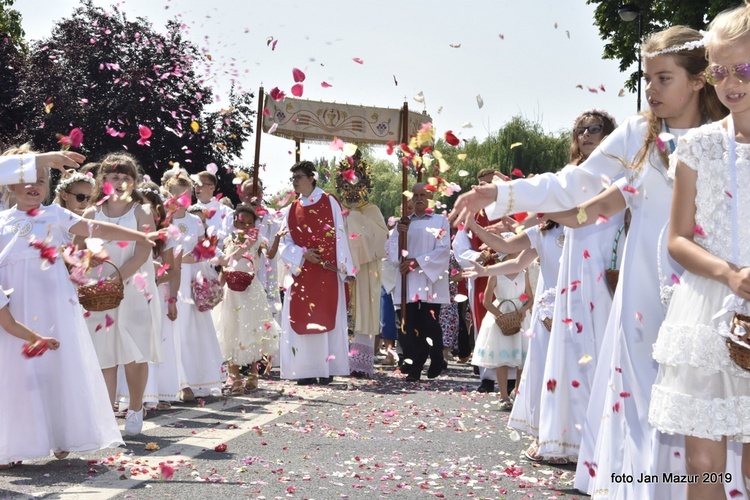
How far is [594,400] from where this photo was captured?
17.0 feet

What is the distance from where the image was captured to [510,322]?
11.1m

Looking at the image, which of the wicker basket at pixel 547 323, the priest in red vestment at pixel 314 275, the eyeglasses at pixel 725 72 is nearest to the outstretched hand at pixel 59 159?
the wicker basket at pixel 547 323

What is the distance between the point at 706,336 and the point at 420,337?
10.7 m

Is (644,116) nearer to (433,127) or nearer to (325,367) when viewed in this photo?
(433,127)

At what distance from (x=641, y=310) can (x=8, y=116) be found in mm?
33284

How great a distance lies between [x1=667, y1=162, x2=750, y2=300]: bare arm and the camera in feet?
12.5

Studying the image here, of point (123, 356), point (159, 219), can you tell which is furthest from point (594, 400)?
point (159, 219)

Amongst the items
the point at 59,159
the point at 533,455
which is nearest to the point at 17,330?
Result: the point at 59,159

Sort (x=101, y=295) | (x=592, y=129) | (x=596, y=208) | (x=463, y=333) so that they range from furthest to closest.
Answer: (x=463, y=333)
(x=101, y=295)
(x=592, y=129)
(x=596, y=208)

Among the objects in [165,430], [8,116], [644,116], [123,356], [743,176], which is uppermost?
[8,116]

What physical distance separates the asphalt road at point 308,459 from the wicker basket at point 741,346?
9.13 ft

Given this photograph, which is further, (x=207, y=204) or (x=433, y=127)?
(x=207, y=204)

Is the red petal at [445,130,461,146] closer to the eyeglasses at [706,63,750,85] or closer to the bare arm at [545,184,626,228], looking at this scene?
the bare arm at [545,184,626,228]

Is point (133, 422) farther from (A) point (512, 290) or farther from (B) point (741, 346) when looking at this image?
(B) point (741, 346)
